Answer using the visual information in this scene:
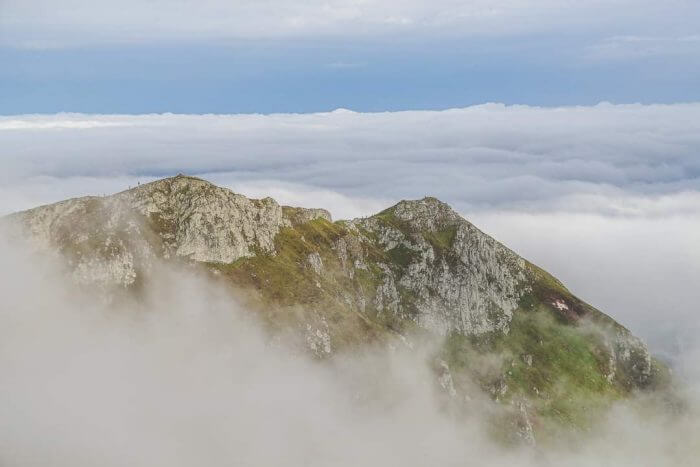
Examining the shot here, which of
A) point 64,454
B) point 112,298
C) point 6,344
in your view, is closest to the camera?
point 64,454

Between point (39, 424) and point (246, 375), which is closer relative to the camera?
point (39, 424)

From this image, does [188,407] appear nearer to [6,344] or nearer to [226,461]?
[226,461]

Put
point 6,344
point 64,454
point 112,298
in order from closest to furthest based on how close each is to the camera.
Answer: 1. point 64,454
2. point 6,344
3. point 112,298

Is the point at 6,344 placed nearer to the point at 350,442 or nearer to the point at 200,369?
the point at 200,369

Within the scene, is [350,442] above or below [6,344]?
below

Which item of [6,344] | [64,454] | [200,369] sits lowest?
[64,454]

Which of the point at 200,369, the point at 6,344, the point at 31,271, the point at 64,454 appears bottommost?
the point at 64,454

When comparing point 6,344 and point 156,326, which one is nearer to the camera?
point 6,344

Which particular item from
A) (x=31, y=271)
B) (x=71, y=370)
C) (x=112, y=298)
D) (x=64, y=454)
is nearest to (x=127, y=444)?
(x=64, y=454)

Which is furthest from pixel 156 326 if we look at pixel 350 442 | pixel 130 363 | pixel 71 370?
pixel 350 442
